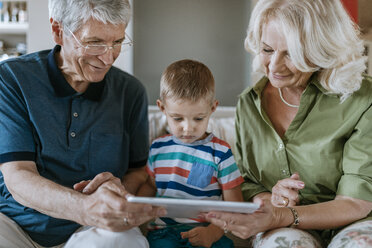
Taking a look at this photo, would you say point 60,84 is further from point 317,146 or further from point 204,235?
point 317,146

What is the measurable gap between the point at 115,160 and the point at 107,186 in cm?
41

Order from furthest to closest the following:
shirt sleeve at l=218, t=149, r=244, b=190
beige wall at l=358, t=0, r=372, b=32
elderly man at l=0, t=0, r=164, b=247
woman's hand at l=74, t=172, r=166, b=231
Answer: beige wall at l=358, t=0, r=372, b=32 < shirt sleeve at l=218, t=149, r=244, b=190 < elderly man at l=0, t=0, r=164, b=247 < woman's hand at l=74, t=172, r=166, b=231

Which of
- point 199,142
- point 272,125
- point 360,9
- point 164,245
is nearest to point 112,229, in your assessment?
point 164,245

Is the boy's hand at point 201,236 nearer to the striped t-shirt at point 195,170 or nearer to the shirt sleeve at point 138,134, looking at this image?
the striped t-shirt at point 195,170

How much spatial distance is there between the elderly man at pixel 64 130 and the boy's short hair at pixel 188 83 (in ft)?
0.70

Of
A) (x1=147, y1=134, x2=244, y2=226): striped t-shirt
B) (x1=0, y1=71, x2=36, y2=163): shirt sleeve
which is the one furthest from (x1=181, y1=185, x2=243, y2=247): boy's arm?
(x1=0, y1=71, x2=36, y2=163): shirt sleeve

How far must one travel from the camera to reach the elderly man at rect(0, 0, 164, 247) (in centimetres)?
120

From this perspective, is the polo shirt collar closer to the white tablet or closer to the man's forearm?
the man's forearm

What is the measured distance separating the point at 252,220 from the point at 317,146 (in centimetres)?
44

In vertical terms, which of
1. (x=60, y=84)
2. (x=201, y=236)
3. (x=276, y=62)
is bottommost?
(x=201, y=236)

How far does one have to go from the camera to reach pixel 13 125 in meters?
1.32

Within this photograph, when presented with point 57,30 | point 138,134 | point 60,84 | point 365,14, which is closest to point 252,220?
point 138,134

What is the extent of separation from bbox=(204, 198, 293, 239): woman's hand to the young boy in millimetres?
227

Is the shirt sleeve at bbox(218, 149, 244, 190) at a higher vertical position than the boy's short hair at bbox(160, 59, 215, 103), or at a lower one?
lower
